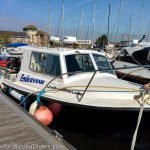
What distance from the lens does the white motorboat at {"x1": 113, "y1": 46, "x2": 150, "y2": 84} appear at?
1088 cm

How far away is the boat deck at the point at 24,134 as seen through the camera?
448cm

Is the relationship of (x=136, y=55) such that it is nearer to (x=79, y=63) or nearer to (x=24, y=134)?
(x=79, y=63)

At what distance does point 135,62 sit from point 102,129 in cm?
611

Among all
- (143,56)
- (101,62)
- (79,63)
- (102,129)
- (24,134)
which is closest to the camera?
(24,134)

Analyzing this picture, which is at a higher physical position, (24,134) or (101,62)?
(101,62)

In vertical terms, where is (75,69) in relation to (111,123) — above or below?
above

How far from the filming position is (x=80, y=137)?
6.61m

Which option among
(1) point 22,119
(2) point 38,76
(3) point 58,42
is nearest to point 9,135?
(1) point 22,119

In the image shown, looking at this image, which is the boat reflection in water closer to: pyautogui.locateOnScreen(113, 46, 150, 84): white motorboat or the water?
the water

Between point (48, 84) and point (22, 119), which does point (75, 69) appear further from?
point (22, 119)

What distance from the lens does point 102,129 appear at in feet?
20.7

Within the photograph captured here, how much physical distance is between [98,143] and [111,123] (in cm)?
65

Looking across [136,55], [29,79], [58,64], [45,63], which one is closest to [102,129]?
[58,64]

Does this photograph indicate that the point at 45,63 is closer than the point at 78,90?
No
